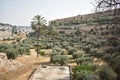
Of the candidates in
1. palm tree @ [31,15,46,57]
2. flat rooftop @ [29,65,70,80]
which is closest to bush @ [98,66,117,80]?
flat rooftop @ [29,65,70,80]

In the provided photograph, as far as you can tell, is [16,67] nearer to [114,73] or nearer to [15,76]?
[15,76]

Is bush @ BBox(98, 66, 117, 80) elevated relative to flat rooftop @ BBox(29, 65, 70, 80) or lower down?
elevated

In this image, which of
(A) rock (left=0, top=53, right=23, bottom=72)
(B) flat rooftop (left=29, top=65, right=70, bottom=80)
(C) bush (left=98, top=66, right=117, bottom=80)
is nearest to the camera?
(C) bush (left=98, top=66, right=117, bottom=80)

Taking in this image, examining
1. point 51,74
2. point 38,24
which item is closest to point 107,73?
point 51,74

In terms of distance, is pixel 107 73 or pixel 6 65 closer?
pixel 107 73

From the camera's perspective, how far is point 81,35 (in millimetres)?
95188

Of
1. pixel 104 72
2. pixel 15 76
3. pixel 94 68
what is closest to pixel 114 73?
pixel 104 72

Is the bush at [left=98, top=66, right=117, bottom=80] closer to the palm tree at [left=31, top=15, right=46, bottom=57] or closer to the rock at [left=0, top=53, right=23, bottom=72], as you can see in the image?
the rock at [left=0, top=53, right=23, bottom=72]

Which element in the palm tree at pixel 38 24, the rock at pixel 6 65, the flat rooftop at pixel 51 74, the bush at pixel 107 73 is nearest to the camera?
the bush at pixel 107 73

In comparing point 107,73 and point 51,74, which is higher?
point 107,73

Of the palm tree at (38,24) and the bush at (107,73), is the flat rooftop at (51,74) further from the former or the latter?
the palm tree at (38,24)

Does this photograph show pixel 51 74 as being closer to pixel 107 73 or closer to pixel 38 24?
pixel 107 73

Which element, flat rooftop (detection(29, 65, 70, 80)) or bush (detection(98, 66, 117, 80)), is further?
flat rooftop (detection(29, 65, 70, 80))

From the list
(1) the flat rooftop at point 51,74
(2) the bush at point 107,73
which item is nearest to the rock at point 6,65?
(1) the flat rooftop at point 51,74
